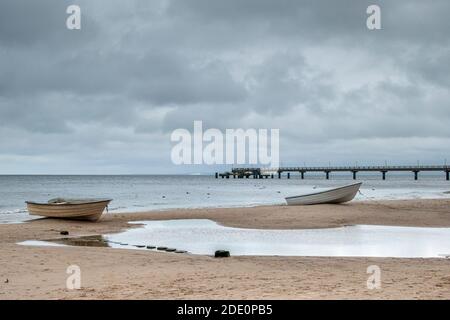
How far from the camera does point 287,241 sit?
20.2 m

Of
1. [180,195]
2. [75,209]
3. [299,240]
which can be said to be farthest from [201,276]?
[180,195]

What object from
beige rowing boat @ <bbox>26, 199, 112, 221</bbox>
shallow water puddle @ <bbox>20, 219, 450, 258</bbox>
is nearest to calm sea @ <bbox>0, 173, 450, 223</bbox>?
beige rowing boat @ <bbox>26, 199, 112, 221</bbox>

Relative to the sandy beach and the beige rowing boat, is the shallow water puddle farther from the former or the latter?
the beige rowing boat

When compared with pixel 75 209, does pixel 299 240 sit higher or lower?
lower

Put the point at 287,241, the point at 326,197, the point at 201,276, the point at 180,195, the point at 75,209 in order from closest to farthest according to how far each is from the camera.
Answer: the point at 201,276, the point at 287,241, the point at 75,209, the point at 326,197, the point at 180,195

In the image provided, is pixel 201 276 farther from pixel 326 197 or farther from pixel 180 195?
pixel 180 195

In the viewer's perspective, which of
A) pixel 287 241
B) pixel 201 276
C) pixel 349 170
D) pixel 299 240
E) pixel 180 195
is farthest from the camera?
pixel 349 170

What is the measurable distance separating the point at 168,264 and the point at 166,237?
26.7 feet

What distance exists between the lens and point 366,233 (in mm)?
22828

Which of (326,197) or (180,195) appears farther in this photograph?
(180,195)

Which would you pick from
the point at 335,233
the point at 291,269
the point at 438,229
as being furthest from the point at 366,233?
the point at 291,269

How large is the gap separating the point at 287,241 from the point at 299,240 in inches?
24.6

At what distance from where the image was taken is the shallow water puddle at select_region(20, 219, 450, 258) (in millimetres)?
17078
